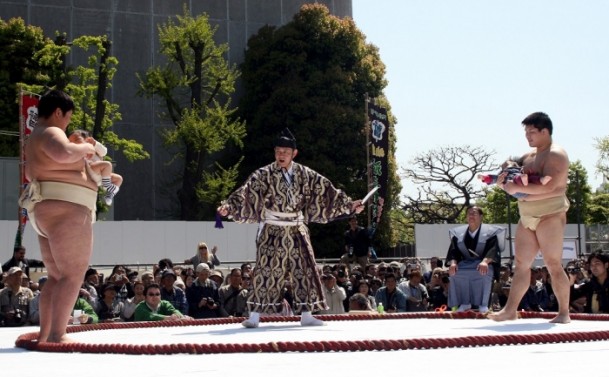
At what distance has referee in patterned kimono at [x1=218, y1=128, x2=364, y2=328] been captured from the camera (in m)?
6.57

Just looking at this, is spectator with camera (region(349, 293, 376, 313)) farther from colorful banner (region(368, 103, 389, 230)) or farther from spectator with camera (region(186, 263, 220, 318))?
colorful banner (region(368, 103, 389, 230))

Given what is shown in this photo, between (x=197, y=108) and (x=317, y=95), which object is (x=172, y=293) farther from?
(x=317, y=95)

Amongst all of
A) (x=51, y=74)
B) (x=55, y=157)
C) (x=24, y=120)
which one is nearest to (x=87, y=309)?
(x=55, y=157)

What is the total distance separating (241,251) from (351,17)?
39.6 ft

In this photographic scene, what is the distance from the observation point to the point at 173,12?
25.8 meters

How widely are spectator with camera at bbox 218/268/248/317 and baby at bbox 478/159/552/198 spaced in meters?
3.81

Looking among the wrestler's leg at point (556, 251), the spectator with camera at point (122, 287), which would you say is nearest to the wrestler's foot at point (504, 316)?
the wrestler's leg at point (556, 251)

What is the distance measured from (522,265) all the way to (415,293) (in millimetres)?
4096

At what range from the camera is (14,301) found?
875 centimetres

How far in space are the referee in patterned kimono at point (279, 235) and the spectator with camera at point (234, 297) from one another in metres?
3.06

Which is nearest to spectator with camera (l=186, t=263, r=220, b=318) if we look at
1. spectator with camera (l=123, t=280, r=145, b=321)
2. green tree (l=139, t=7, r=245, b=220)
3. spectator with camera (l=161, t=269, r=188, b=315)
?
spectator with camera (l=161, t=269, r=188, b=315)

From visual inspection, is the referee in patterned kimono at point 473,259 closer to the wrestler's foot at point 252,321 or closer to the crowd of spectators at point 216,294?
the crowd of spectators at point 216,294

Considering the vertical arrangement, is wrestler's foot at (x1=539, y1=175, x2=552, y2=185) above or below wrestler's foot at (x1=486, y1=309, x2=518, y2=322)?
above

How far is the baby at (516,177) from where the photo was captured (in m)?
6.16
